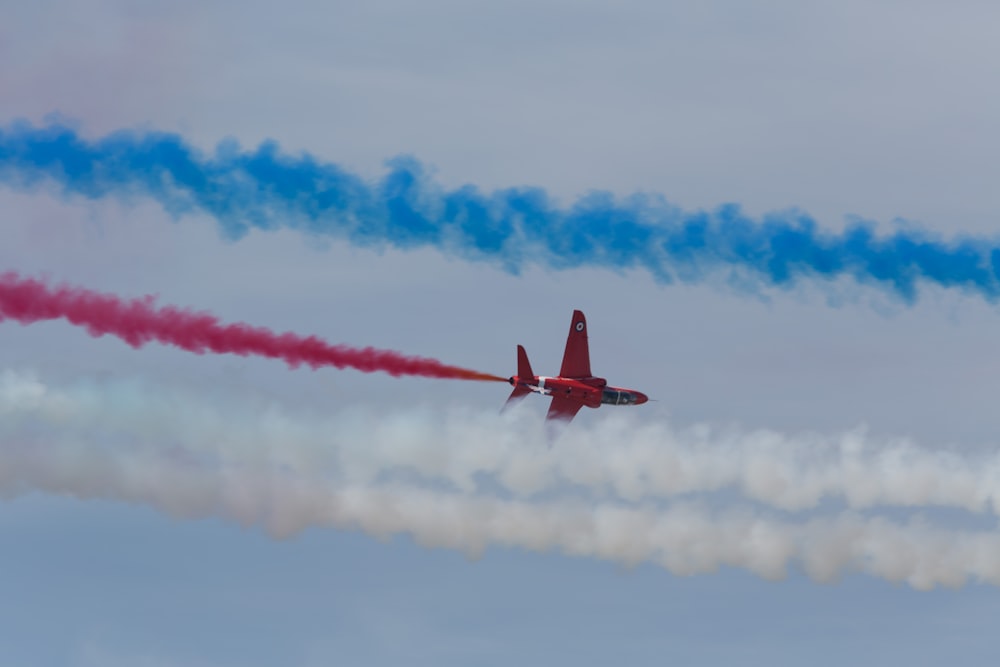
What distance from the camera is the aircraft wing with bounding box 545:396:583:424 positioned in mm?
87188

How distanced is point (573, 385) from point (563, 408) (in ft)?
7.00

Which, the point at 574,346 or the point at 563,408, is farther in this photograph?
the point at 563,408

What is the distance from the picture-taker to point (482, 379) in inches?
3182

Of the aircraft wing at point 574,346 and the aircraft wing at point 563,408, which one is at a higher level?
the aircraft wing at point 574,346

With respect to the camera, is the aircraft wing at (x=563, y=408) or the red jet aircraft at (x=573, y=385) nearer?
the red jet aircraft at (x=573, y=385)

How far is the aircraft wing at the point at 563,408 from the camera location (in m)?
87.2

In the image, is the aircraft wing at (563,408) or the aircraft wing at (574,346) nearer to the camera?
the aircraft wing at (574,346)

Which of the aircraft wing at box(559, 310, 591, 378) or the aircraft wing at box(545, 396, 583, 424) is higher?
the aircraft wing at box(559, 310, 591, 378)

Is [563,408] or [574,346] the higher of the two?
[574,346]

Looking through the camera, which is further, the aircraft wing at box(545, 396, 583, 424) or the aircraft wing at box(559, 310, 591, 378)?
the aircraft wing at box(545, 396, 583, 424)

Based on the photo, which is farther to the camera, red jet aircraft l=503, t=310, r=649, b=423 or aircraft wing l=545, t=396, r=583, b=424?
aircraft wing l=545, t=396, r=583, b=424

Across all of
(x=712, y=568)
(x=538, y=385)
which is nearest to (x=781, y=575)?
(x=712, y=568)

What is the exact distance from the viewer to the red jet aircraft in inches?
3280

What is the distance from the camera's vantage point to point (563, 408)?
287ft
